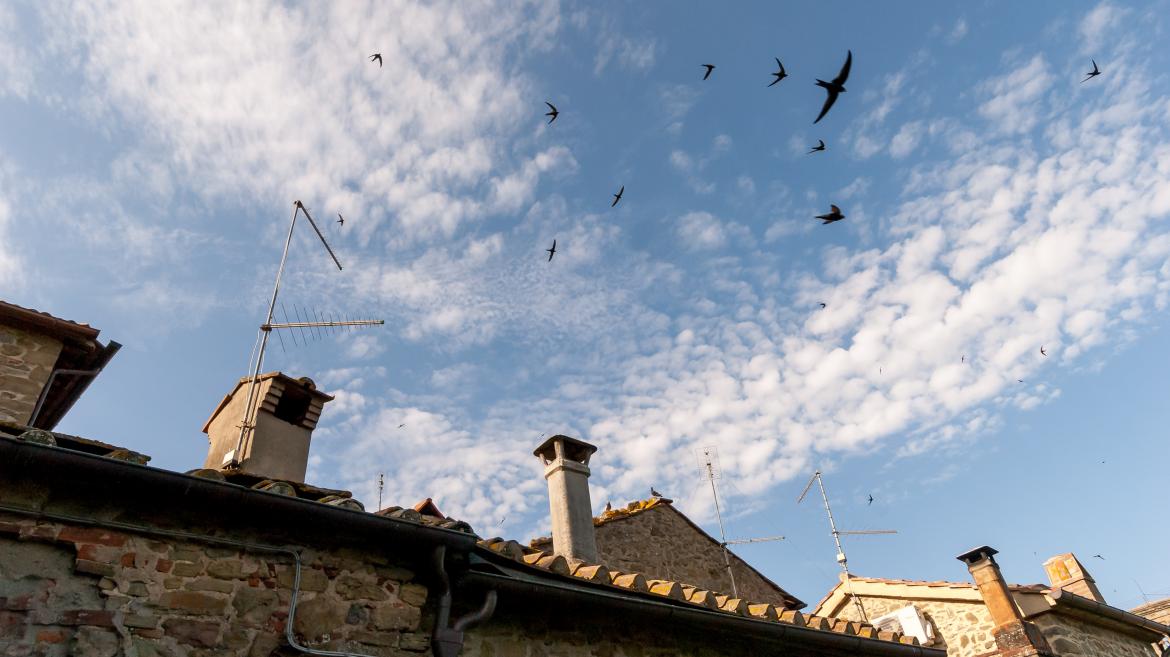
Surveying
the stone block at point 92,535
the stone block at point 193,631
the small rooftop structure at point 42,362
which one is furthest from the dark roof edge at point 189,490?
the small rooftop structure at point 42,362

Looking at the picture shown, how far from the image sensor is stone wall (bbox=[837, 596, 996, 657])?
11.1 metres

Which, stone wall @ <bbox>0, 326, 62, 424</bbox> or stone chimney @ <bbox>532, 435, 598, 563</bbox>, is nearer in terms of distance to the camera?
stone wall @ <bbox>0, 326, 62, 424</bbox>

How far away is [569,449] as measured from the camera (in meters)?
9.75

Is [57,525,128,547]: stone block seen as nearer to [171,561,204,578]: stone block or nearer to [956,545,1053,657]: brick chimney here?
[171,561,204,578]: stone block

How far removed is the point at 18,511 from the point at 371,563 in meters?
2.09

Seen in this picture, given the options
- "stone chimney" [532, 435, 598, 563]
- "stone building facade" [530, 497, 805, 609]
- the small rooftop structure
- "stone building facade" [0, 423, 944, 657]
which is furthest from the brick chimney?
the small rooftop structure

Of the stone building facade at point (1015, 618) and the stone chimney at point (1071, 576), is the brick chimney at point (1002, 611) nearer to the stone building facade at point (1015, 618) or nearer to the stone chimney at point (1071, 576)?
the stone building facade at point (1015, 618)

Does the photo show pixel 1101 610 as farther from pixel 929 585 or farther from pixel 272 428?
pixel 272 428

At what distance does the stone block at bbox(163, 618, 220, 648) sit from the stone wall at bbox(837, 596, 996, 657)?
10.5 metres

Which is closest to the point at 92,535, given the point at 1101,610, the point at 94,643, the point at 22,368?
the point at 94,643

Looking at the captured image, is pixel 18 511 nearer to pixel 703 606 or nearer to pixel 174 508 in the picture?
pixel 174 508

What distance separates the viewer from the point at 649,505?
41.9 feet

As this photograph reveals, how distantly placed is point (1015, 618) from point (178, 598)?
1136 cm

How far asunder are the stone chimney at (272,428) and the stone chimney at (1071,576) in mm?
13957
